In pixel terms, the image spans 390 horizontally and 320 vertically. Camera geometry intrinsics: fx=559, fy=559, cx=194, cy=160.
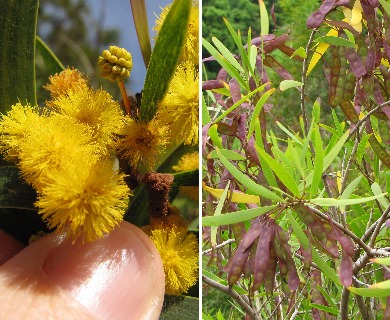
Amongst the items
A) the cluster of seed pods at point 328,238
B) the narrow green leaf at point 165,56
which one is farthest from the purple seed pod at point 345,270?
the narrow green leaf at point 165,56

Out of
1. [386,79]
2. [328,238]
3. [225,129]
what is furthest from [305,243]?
[386,79]

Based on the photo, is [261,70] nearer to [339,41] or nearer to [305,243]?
[339,41]

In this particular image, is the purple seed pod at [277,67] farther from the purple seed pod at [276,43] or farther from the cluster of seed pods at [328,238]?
the cluster of seed pods at [328,238]

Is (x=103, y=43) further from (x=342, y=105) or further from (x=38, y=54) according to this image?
(x=342, y=105)

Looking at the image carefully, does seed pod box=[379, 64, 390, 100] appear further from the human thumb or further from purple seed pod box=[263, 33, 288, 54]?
the human thumb

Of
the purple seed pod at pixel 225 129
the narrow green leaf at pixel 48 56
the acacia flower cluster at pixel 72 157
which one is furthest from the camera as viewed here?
the purple seed pod at pixel 225 129
